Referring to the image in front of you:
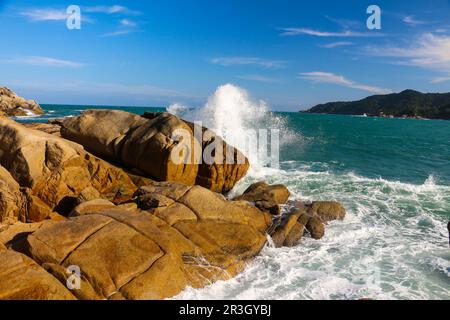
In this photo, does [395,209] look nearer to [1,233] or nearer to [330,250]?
[330,250]

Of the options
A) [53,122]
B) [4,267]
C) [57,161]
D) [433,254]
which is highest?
[53,122]

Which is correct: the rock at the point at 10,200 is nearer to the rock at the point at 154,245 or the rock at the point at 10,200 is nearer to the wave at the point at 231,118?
the rock at the point at 154,245

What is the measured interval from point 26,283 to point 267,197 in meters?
9.50

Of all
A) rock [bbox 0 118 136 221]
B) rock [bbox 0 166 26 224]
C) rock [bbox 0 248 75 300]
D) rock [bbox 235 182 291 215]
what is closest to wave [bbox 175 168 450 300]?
rock [bbox 235 182 291 215]

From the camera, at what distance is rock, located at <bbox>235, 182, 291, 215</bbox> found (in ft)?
44.3

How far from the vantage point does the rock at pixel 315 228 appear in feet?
41.1

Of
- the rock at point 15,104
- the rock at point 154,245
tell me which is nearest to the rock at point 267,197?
the rock at point 154,245

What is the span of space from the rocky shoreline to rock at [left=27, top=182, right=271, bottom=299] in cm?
2

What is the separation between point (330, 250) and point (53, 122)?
18827mm

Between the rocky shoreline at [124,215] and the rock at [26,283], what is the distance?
0.02 m

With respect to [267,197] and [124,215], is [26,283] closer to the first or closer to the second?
[124,215]

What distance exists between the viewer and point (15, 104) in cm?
7100

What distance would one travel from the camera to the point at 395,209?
1638 centimetres

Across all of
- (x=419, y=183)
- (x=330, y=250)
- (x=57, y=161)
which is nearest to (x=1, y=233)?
(x=57, y=161)
